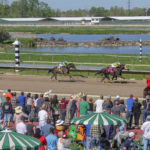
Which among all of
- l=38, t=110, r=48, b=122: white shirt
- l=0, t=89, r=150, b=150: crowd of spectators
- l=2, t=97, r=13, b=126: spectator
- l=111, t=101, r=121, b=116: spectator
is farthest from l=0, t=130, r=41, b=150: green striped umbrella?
l=111, t=101, r=121, b=116: spectator

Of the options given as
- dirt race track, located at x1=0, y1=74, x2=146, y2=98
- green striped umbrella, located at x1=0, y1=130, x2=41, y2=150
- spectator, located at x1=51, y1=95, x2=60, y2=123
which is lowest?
dirt race track, located at x1=0, y1=74, x2=146, y2=98

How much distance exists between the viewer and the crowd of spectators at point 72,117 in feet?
29.7

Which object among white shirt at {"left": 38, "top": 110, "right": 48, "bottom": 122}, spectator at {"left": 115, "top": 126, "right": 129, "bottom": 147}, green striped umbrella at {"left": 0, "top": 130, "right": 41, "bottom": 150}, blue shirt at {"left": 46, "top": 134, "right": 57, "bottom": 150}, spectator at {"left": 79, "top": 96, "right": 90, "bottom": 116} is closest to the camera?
green striped umbrella at {"left": 0, "top": 130, "right": 41, "bottom": 150}

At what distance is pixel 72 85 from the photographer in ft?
61.5

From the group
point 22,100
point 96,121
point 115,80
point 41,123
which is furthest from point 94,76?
point 96,121

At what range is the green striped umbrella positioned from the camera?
738 cm

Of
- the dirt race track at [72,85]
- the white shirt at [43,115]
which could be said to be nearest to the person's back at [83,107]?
the white shirt at [43,115]

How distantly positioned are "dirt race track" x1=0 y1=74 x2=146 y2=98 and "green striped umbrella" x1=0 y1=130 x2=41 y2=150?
9.14 meters

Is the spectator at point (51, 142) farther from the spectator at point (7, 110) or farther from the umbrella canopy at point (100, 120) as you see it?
the spectator at point (7, 110)

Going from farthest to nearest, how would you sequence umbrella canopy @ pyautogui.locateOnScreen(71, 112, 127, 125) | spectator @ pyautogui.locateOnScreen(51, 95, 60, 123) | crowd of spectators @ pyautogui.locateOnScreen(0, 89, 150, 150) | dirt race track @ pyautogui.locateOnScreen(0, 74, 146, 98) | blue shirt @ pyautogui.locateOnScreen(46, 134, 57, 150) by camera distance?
dirt race track @ pyautogui.locateOnScreen(0, 74, 146, 98) → spectator @ pyautogui.locateOnScreen(51, 95, 60, 123) → umbrella canopy @ pyautogui.locateOnScreen(71, 112, 127, 125) → crowd of spectators @ pyautogui.locateOnScreen(0, 89, 150, 150) → blue shirt @ pyautogui.locateOnScreen(46, 134, 57, 150)

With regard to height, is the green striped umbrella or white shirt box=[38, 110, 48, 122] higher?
the green striped umbrella

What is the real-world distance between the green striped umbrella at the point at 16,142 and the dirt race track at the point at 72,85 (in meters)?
9.14

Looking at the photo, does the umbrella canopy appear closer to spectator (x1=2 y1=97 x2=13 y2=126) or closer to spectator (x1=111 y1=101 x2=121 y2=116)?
spectator (x1=111 y1=101 x2=121 y2=116)

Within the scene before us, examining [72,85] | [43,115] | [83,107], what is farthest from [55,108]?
[72,85]
